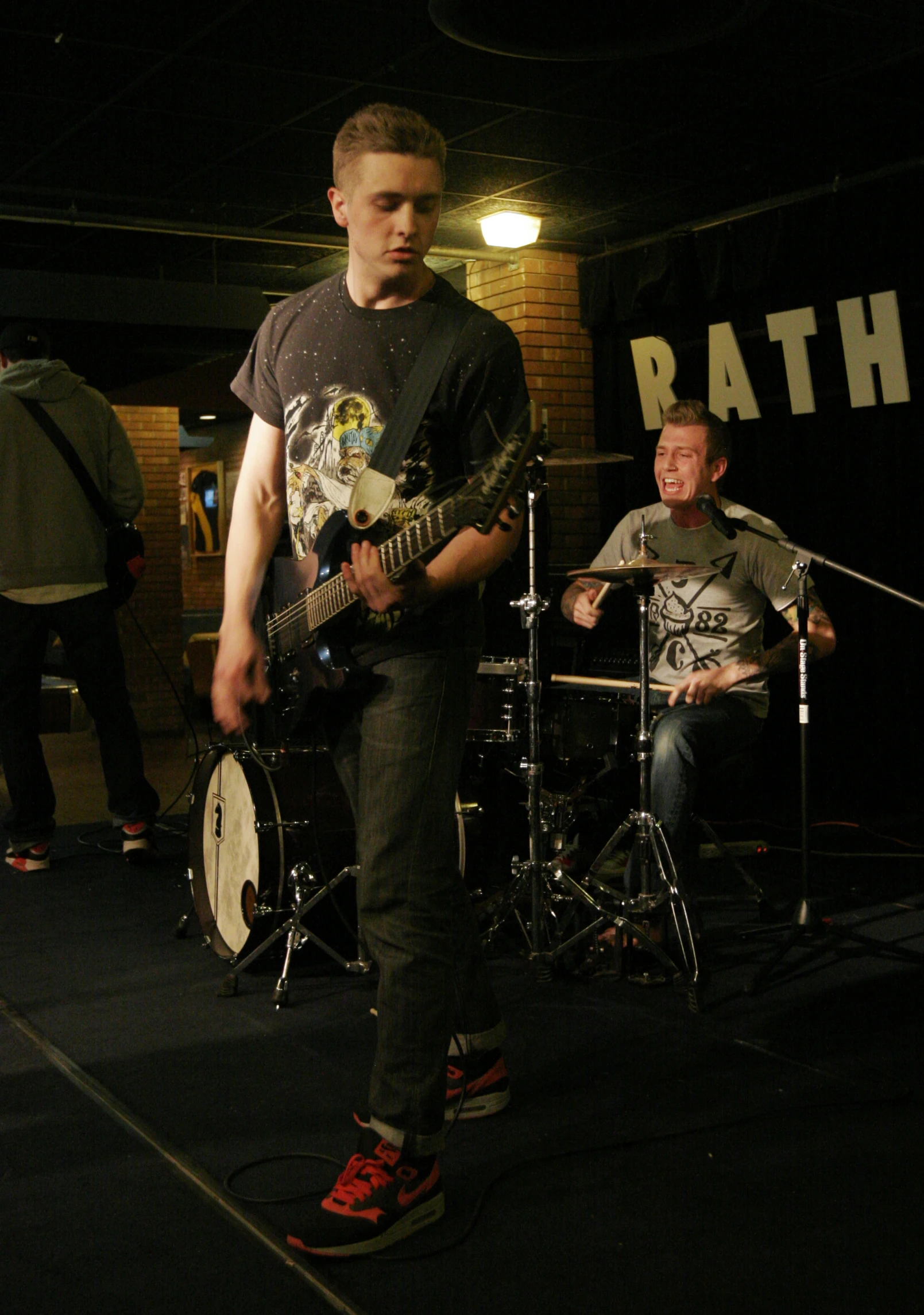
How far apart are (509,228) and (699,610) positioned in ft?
13.9

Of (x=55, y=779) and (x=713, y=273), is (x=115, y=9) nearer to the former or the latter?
(x=713, y=273)

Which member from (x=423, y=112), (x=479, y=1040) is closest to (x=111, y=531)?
(x=423, y=112)

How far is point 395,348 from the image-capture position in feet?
7.40

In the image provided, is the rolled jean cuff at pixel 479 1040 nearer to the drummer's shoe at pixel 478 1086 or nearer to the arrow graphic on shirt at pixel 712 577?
the drummer's shoe at pixel 478 1086

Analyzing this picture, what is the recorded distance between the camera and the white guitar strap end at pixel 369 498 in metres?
2.18

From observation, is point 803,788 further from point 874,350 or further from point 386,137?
point 874,350

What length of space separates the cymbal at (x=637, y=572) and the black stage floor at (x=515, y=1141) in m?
1.19

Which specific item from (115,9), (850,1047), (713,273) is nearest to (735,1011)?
(850,1047)

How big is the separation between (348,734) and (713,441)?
2.31 metres

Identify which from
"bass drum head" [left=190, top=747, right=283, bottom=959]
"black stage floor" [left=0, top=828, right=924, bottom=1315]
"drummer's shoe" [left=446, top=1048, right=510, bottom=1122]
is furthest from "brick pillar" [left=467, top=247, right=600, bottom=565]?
"drummer's shoe" [left=446, top=1048, right=510, bottom=1122]

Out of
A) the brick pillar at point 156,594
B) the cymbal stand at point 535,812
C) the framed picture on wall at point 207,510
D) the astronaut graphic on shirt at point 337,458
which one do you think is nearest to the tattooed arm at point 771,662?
the cymbal stand at point 535,812

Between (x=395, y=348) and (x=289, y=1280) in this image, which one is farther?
(x=395, y=348)

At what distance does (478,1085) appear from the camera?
280 cm

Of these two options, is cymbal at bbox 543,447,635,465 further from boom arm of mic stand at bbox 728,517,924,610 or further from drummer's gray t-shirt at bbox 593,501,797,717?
boom arm of mic stand at bbox 728,517,924,610
